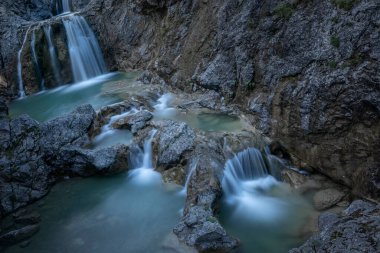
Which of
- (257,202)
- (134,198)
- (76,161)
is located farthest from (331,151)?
(76,161)

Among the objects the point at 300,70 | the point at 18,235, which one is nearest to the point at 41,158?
the point at 18,235

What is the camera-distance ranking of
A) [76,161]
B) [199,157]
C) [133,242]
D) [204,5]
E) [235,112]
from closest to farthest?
1. [133,242]
2. [199,157]
3. [76,161]
4. [235,112]
5. [204,5]

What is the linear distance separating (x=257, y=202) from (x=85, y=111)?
22.7 feet

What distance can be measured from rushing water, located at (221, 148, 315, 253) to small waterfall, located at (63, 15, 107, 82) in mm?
12899

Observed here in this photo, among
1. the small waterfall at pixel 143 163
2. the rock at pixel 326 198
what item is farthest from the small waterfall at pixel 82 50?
the rock at pixel 326 198

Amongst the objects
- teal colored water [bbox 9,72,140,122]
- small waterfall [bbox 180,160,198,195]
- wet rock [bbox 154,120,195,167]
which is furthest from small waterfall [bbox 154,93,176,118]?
small waterfall [bbox 180,160,198,195]

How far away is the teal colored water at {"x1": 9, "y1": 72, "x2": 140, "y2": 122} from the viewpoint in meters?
15.3

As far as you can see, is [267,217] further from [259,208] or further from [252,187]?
[252,187]

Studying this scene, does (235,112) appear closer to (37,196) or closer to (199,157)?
(199,157)

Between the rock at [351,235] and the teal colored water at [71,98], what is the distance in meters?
10.2

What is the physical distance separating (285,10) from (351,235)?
297 inches

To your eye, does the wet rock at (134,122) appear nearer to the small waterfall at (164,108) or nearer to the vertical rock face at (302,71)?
the small waterfall at (164,108)

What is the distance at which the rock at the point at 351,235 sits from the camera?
5430mm

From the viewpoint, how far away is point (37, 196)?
31.7ft
